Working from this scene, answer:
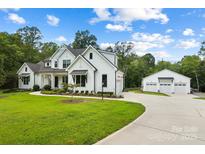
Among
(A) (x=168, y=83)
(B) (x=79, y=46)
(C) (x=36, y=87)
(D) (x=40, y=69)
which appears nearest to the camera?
(C) (x=36, y=87)

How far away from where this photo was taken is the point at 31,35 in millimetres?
50531

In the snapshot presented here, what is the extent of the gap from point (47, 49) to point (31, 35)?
18.5ft

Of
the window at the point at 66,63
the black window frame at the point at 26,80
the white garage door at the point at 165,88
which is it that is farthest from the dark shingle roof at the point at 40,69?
the white garage door at the point at 165,88

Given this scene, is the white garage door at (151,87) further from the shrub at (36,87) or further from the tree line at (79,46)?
the shrub at (36,87)

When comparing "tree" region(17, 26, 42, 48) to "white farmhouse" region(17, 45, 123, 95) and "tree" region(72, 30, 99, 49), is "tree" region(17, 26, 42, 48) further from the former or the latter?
"white farmhouse" region(17, 45, 123, 95)

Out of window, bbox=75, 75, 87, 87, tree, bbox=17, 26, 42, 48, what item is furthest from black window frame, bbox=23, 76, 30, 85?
tree, bbox=17, 26, 42, 48

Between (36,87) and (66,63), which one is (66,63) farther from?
(36,87)

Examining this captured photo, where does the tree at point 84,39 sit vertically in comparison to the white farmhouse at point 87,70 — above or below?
above

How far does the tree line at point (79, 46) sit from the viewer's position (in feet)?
109

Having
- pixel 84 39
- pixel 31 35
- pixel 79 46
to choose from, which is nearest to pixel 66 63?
pixel 79 46

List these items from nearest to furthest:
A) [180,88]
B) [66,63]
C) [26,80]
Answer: [66,63]
[26,80]
[180,88]
